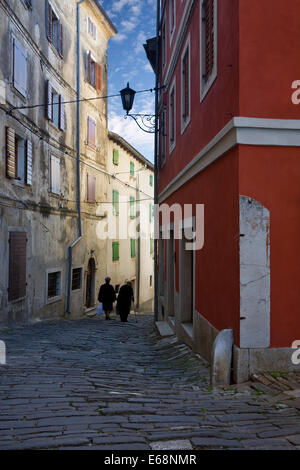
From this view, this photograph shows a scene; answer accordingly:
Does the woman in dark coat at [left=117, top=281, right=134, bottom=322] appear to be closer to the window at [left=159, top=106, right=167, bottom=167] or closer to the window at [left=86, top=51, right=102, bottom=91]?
the window at [left=159, top=106, right=167, bottom=167]

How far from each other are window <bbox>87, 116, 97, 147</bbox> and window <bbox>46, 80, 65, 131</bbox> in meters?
3.22

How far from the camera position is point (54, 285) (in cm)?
1664

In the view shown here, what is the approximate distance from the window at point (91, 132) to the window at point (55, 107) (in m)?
3.22

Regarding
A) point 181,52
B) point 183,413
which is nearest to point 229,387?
point 183,413

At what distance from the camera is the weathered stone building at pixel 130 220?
24719 millimetres

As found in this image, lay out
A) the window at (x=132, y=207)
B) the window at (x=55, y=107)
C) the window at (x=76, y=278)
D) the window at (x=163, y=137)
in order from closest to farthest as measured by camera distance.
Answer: the window at (x=163, y=137) < the window at (x=55, y=107) < the window at (x=76, y=278) < the window at (x=132, y=207)

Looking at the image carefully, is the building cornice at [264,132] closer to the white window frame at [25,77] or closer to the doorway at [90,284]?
the white window frame at [25,77]

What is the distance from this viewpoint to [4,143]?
11438 mm

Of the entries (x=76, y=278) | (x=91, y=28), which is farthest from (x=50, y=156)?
(x=91, y=28)

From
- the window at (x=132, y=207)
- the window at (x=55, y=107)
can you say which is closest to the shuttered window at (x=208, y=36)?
the window at (x=55, y=107)

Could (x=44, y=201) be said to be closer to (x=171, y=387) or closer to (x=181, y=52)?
(x=181, y=52)

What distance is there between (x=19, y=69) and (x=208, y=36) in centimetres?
706

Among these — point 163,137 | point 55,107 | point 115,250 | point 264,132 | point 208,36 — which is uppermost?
point 55,107

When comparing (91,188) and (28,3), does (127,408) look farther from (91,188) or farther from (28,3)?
(91,188)
